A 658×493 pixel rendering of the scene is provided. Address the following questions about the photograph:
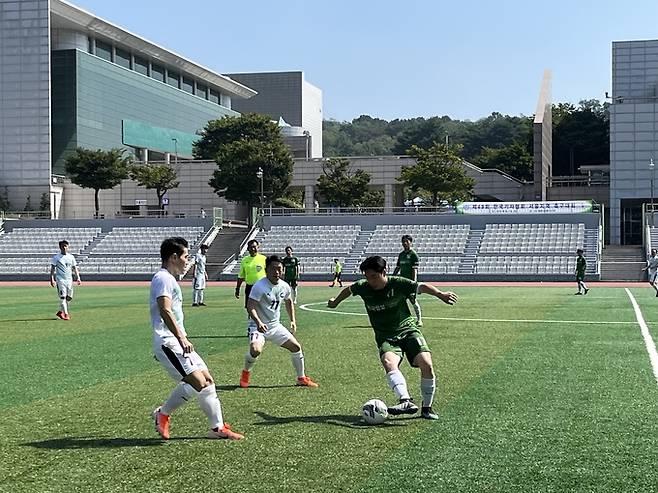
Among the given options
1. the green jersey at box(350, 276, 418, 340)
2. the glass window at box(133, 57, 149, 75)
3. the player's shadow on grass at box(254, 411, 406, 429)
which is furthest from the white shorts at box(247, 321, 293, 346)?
the glass window at box(133, 57, 149, 75)

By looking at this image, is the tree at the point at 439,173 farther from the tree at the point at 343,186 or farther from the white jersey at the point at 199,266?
the white jersey at the point at 199,266

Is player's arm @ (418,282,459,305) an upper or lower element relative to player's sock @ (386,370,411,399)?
upper

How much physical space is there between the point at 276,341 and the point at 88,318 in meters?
13.5

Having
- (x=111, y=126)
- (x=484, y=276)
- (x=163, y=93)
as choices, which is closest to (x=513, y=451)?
(x=484, y=276)

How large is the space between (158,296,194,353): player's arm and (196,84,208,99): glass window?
110 metres

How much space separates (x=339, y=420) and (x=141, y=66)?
9576cm

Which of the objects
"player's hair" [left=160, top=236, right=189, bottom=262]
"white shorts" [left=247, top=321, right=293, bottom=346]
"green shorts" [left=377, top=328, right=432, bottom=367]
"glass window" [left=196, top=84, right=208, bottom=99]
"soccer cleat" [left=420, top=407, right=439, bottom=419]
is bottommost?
"soccer cleat" [left=420, top=407, right=439, bottom=419]

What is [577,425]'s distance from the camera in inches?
343

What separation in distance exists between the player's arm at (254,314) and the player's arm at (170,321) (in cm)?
290

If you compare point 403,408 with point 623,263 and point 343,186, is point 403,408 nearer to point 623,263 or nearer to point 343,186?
point 623,263

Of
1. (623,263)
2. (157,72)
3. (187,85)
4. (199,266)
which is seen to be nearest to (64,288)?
(199,266)

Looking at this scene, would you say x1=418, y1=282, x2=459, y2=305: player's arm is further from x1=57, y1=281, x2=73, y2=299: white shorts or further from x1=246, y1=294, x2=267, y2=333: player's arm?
x1=57, y1=281, x2=73, y2=299: white shorts

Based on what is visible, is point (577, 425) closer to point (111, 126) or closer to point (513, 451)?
point (513, 451)

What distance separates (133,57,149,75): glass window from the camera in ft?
324
